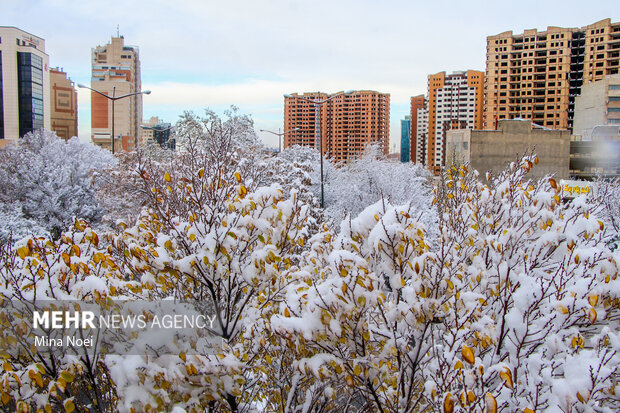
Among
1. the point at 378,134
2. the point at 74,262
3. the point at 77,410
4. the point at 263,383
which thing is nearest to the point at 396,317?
the point at 263,383

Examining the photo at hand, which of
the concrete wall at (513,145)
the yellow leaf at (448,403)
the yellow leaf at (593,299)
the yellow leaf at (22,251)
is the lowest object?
the yellow leaf at (448,403)

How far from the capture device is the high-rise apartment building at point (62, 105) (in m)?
106

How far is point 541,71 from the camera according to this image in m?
80.2

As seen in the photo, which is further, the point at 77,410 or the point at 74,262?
the point at 77,410

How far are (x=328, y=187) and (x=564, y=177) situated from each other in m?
20.1

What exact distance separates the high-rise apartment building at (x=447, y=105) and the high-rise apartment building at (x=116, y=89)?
196 feet

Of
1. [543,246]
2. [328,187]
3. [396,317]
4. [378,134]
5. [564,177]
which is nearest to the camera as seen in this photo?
[396,317]

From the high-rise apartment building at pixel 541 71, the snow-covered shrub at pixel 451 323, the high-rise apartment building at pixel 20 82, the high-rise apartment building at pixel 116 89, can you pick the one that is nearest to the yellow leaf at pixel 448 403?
Result: the snow-covered shrub at pixel 451 323

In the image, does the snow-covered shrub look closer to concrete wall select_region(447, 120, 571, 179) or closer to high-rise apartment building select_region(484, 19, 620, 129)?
concrete wall select_region(447, 120, 571, 179)

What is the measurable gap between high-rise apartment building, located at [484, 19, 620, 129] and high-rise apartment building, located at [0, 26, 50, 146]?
77.7m

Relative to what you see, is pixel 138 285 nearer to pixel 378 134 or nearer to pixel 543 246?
pixel 543 246

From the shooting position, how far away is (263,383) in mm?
4969

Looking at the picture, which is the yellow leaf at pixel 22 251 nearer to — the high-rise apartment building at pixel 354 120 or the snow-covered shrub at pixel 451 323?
the snow-covered shrub at pixel 451 323

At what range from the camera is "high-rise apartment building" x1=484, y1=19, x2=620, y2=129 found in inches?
3063
